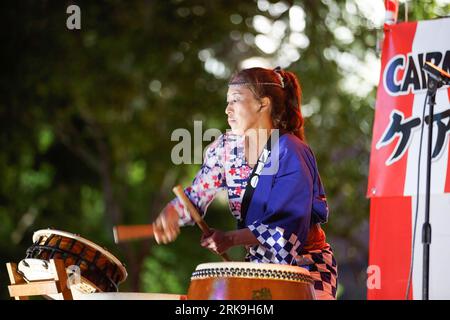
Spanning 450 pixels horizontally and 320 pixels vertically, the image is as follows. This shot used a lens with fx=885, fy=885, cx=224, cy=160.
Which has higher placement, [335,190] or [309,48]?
[309,48]

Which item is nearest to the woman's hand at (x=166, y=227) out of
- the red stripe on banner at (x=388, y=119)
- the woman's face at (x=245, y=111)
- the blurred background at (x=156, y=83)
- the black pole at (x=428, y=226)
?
the woman's face at (x=245, y=111)

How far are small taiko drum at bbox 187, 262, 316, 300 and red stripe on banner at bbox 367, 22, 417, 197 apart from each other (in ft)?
6.13

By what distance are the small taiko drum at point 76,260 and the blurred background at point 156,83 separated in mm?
5484

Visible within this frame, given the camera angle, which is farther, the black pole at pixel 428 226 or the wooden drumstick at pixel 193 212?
the black pole at pixel 428 226

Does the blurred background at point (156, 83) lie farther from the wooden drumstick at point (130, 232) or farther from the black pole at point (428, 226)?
the wooden drumstick at point (130, 232)

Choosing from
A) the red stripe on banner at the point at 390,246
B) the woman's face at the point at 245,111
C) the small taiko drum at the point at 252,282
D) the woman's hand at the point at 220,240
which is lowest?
the red stripe on banner at the point at 390,246

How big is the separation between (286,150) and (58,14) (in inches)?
289

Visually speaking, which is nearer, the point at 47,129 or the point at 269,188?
the point at 269,188

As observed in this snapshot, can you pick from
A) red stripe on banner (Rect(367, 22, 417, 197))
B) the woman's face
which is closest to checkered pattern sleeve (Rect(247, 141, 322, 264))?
the woman's face

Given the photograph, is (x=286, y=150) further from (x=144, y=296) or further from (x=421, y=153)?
(x=421, y=153)

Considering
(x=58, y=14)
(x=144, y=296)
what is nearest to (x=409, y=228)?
(x=144, y=296)

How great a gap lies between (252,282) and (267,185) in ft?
1.80

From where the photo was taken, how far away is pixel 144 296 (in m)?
3.77

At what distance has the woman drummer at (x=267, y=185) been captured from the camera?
149 inches
